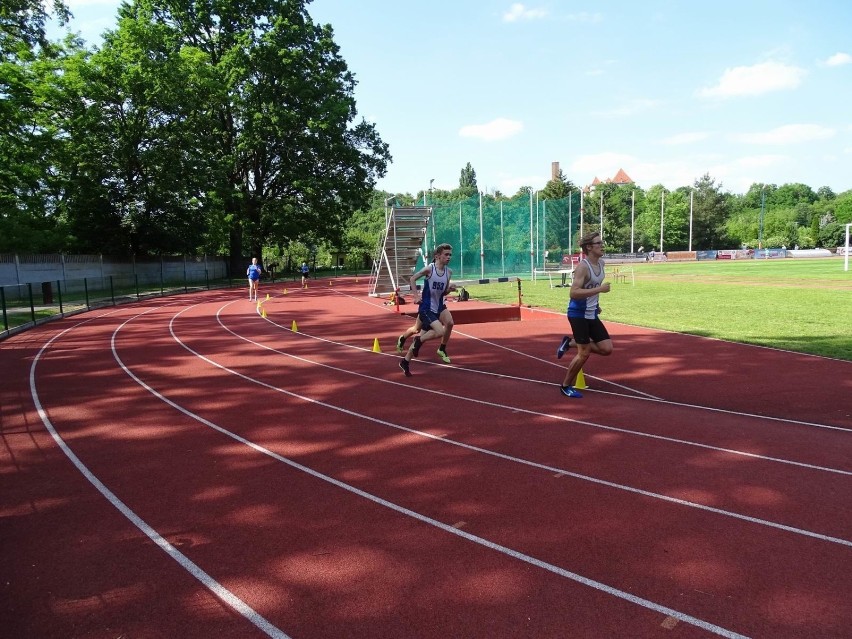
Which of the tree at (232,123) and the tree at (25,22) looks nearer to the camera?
the tree at (25,22)

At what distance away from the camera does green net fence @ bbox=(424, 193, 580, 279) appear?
2977cm

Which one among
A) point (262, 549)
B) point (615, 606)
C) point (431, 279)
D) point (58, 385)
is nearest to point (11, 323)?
point (58, 385)

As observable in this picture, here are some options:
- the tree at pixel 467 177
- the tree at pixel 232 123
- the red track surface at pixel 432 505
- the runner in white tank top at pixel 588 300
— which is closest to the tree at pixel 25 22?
the tree at pixel 232 123

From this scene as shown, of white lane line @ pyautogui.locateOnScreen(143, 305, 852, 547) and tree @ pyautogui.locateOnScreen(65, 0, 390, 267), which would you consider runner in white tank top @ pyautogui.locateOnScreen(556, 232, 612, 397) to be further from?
tree @ pyautogui.locateOnScreen(65, 0, 390, 267)

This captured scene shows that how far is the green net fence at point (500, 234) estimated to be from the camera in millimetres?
29766

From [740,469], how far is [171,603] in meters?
4.43

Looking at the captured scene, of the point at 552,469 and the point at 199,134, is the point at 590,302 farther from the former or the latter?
the point at 199,134

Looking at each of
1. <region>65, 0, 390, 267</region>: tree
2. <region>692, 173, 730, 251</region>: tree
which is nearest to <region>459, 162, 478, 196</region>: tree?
<region>692, 173, 730, 251</region>: tree

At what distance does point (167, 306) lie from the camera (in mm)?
21953

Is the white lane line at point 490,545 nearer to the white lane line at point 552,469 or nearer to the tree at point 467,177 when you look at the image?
the white lane line at point 552,469

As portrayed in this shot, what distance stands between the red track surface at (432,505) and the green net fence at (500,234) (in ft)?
70.8

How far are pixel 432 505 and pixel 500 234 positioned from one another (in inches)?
1074

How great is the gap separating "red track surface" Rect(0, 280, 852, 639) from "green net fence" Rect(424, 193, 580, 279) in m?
21.6

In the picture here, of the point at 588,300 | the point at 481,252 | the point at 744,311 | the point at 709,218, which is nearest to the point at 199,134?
the point at 481,252
